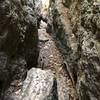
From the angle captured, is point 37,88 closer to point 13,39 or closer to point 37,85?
point 37,85

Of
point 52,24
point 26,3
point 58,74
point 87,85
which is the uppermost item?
point 26,3

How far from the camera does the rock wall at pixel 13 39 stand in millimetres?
3720

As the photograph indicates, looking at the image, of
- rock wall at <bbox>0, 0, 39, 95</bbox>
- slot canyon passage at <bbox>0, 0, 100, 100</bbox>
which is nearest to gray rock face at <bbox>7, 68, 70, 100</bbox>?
slot canyon passage at <bbox>0, 0, 100, 100</bbox>

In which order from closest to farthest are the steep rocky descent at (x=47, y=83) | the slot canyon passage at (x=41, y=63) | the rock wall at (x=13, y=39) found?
the slot canyon passage at (x=41, y=63)
the rock wall at (x=13, y=39)
the steep rocky descent at (x=47, y=83)

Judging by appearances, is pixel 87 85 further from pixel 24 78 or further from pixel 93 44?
pixel 24 78

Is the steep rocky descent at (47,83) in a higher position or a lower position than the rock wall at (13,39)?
lower

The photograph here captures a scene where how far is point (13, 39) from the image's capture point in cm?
415

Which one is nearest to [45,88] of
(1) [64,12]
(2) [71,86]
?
(2) [71,86]

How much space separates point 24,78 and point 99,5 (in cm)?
255

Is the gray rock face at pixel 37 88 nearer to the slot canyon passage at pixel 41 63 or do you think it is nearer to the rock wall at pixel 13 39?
the slot canyon passage at pixel 41 63

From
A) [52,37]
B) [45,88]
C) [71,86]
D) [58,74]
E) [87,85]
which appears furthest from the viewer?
[52,37]

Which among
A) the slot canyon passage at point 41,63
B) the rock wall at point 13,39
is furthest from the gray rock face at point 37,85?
the rock wall at point 13,39

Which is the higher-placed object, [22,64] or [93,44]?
[93,44]

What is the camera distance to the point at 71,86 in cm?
511
